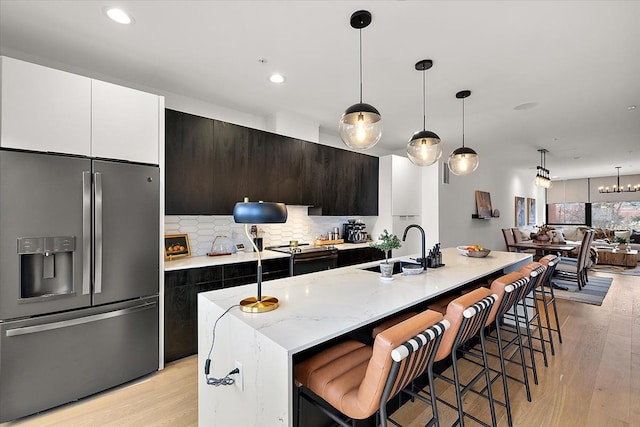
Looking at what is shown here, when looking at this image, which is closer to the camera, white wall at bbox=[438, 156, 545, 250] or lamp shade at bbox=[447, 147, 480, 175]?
lamp shade at bbox=[447, 147, 480, 175]

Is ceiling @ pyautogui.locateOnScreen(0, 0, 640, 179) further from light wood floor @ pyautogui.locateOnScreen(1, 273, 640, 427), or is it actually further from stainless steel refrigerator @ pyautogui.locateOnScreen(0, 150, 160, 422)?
light wood floor @ pyautogui.locateOnScreen(1, 273, 640, 427)

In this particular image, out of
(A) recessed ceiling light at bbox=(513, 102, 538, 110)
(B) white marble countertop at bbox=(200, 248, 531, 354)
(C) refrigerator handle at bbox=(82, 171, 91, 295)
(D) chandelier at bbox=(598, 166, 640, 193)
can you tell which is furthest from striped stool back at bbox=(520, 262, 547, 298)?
(D) chandelier at bbox=(598, 166, 640, 193)

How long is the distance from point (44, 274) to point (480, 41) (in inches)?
144

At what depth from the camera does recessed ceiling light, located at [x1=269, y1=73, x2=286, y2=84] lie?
2.94 meters

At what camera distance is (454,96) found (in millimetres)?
3445

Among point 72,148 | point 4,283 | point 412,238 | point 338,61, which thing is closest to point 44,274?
point 4,283

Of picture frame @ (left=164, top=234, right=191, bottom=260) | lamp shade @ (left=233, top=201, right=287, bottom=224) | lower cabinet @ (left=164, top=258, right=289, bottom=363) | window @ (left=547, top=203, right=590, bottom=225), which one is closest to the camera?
lamp shade @ (left=233, top=201, right=287, bottom=224)

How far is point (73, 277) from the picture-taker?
218 centimetres

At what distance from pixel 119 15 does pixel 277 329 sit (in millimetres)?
2325

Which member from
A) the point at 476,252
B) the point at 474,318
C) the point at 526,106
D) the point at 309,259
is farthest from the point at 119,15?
the point at 526,106

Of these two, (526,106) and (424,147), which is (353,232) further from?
(526,106)

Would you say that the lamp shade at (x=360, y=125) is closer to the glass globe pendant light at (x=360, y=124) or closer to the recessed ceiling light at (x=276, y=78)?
the glass globe pendant light at (x=360, y=124)

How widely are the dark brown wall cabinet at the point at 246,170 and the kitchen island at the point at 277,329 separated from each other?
1.55 meters

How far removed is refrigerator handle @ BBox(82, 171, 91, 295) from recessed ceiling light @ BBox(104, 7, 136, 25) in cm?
111
